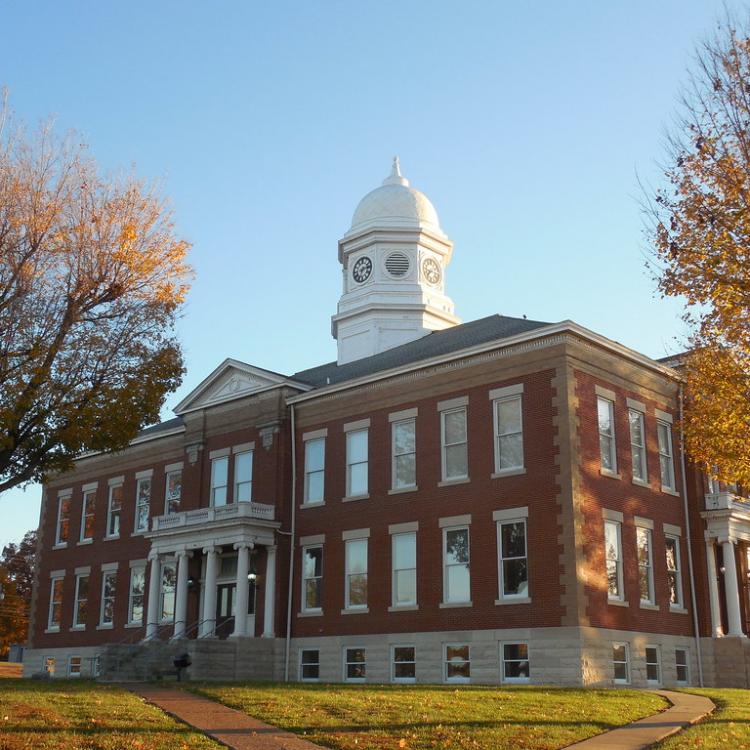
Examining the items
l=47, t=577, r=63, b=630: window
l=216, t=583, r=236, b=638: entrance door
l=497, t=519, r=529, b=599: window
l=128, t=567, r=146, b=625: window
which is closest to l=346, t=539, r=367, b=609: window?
l=216, t=583, r=236, b=638: entrance door

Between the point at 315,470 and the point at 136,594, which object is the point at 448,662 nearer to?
the point at 315,470

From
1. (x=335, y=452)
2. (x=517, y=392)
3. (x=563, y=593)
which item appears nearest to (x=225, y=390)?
(x=335, y=452)

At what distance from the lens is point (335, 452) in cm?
3784

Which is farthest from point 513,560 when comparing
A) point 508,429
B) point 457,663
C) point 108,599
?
point 108,599

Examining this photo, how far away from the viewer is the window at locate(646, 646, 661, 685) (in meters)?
31.5

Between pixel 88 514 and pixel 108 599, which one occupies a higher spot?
pixel 88 514

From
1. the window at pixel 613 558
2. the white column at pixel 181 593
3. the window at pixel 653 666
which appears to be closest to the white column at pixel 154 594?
Answer: the white column at pixel 181 593

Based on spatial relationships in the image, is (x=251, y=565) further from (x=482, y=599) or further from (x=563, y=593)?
(x=563, y=593)

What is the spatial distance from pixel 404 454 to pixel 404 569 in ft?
13.0

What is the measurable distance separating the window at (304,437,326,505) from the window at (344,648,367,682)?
→ 5775mm

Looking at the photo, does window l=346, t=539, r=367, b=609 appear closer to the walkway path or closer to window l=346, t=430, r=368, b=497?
window l=346, t=430, r=368, b=497

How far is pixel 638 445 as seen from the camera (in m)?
34.2

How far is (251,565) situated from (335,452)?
5.51 m

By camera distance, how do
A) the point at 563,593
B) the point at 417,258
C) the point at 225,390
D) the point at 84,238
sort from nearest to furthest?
1. the point at 84,238
2. the point at 563,593
3. the point at 225,390
4. the point at 417,258
